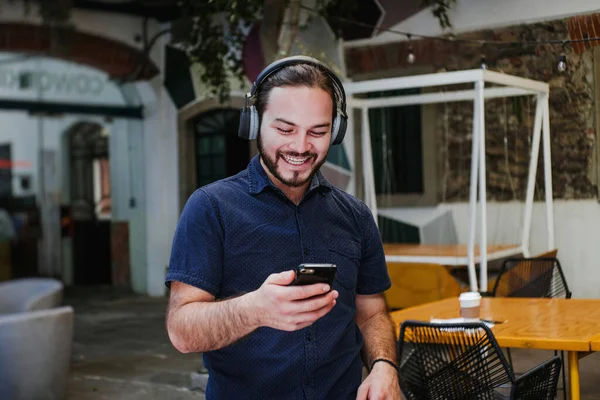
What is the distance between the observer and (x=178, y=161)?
Result: 10.8 meters

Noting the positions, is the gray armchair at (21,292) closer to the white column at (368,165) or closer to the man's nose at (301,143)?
the white column at (368,165)

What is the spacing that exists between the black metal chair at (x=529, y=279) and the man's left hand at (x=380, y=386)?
3.44m

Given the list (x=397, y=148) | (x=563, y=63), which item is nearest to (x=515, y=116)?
(x=563, y=63)

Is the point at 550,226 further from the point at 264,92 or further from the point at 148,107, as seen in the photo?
the point at 148,107

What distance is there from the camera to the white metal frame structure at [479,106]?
583 centimetres

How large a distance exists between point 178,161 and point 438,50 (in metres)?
5.02

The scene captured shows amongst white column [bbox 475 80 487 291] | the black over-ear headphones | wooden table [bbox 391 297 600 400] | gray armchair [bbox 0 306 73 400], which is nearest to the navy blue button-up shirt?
the black over-ear headphones

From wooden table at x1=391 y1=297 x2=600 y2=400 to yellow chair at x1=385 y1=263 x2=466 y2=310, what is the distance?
1.67 m

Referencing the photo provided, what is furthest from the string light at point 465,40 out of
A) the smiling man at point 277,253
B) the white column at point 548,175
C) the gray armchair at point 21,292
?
the smiling man at point 277,253

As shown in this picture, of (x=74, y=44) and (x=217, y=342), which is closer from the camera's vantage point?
(x=217, y=342)

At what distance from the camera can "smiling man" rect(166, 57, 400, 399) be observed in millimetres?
1891

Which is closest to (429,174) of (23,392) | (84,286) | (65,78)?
(23,392)

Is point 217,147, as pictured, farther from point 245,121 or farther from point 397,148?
point 245,121

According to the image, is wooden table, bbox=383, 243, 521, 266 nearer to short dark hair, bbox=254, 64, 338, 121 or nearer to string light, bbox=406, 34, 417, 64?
string light, bbox=406, 34, 417, 64
